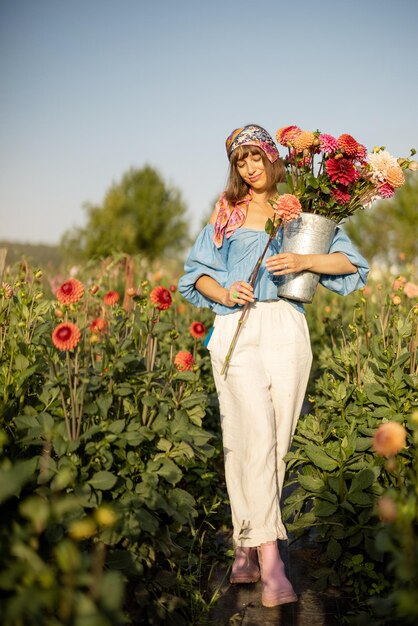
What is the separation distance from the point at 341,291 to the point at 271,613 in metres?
1.34

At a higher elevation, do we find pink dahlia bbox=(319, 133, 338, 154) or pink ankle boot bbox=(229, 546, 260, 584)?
pink dahlia bbox=(319, 133, 338, 154)

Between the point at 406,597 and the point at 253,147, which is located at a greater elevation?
the point at 253,147

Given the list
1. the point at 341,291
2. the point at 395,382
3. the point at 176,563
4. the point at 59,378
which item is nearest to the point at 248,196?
the point at 341,291

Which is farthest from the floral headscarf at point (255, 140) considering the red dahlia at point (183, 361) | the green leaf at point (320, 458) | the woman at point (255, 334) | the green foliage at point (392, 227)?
the green foliage at point (392, 227)

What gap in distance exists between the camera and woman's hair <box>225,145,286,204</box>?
2.92m

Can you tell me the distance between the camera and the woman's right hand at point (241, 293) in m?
2.69

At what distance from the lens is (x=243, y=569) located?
279cm

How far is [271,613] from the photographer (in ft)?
8.27

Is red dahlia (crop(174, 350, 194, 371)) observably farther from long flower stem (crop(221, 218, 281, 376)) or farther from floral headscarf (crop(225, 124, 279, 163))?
floral headscarf (crop(225, 124, 279, 163))

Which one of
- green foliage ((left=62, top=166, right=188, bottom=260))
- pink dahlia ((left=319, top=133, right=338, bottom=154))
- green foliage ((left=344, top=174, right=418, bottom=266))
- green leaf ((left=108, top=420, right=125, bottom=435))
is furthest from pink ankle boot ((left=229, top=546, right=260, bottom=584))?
green foliage ((left=62, top=166, right=188, bottom=260))

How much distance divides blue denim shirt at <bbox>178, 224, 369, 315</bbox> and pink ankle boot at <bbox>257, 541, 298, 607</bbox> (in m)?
0.97

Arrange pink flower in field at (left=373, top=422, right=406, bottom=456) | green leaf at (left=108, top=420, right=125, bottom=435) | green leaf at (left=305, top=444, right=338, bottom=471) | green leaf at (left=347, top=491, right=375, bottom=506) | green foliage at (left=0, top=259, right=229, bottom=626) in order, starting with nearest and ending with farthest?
1. pink flower in field at (left=373, top=422, right=406, bottom=456)
2. green foliage at (left=0, top=259, right=229, bottom=626)
3. green leaf at (left=108, top=420, right=125, bottom=435)
4. green leaf at (left=347, top=491, right=375, bottom=506)
5. green leaf at (left=305, top=444, right=338, bottom=471)

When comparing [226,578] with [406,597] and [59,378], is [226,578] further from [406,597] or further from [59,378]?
[406,597]

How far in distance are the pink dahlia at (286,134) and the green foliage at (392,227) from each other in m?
25.2
